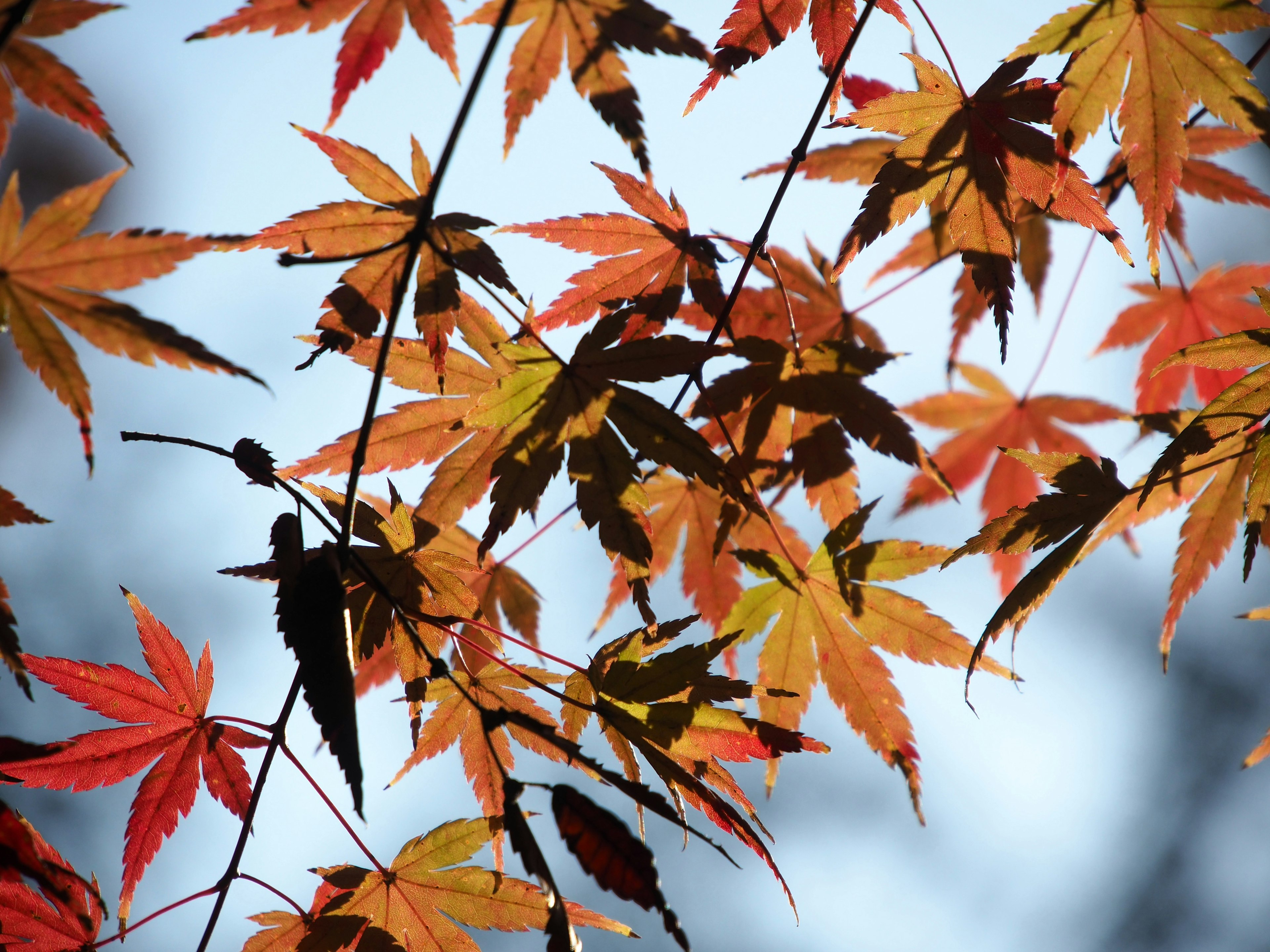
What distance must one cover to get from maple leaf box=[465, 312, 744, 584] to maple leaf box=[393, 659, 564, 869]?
0.18 m

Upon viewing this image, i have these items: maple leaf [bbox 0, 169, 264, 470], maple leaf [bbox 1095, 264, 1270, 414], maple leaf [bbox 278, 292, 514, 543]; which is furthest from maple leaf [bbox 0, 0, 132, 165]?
maple leaf [bbox 1095, 264, 1270, 414]

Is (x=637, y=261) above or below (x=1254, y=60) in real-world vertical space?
below

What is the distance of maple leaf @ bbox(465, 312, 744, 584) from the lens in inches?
34.5

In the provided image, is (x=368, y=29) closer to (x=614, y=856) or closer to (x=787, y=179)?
(x=787, y=179)

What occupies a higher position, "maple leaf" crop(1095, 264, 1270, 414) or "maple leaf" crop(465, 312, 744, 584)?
"maple leaf" crop(1095, 264, 1270, 414)

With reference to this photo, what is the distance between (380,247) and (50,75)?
341 mm

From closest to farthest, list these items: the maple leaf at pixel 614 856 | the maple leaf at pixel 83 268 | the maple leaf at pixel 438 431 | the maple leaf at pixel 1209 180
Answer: the maple leaf at pixel 614 856, the maple leaf at pixel 83 268, the maple leaf at pixel 438 431, the maple leaf at pixel 1209 180

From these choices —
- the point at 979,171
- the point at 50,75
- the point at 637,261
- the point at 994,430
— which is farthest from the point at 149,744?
the point at 994,430

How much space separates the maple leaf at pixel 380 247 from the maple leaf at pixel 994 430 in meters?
1.20

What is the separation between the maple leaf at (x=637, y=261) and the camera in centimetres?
101

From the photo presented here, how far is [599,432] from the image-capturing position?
92 centimetres

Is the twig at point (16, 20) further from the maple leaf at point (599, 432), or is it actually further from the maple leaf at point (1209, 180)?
the maple leaf at point (1209, 180)

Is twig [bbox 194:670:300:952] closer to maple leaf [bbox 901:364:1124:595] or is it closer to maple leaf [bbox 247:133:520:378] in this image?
maple leaf [bbox 247:133:520:378]

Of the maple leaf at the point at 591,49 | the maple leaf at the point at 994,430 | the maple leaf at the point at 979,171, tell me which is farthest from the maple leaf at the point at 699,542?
the maple leaf at the point at 994,430
